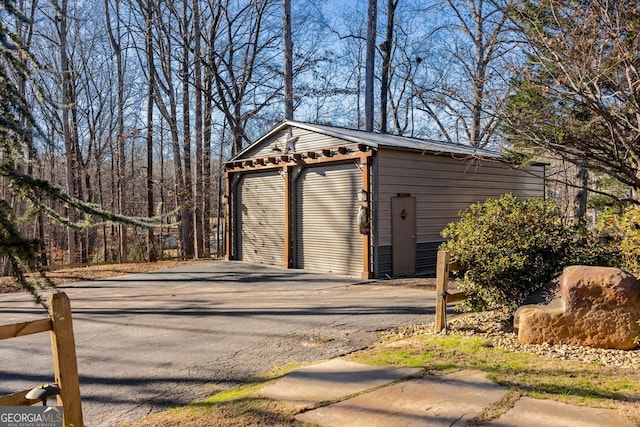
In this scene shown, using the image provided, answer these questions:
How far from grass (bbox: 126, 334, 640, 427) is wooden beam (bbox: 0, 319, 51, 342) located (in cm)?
107

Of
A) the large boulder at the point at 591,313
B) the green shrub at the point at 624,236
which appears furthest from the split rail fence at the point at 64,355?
the green shrub at the point at 624,236

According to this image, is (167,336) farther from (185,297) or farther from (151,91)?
(151,91)

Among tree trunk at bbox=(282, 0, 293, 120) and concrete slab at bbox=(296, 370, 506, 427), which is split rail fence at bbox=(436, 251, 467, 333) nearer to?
concrete slab at bbox=(296, 370, 506, 427)

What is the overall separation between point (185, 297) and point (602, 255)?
23.0 feet

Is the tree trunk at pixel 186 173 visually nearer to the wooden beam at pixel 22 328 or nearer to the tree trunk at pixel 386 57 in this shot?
the tree trunk at pixel 386 57

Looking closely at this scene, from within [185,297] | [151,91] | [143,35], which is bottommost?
[185,297]

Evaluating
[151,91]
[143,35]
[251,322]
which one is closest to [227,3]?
[143,35]

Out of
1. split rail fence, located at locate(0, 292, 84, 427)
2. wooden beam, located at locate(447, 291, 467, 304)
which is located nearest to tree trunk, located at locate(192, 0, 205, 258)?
wooden beam, located at locate(447, 291, 467, 304)

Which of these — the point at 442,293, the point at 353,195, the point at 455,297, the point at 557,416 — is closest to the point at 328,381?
the point at 557,416

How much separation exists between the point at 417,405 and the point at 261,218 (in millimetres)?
11240

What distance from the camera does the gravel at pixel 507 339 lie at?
14.5 ft

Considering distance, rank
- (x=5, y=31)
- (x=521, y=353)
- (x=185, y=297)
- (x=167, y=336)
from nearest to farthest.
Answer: (x=5, y=31) → (x=521, y=353) → (x=167, y=336) → (x=185, y=297)

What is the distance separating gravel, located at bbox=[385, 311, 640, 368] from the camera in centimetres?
443

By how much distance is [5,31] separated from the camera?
9.87ft
